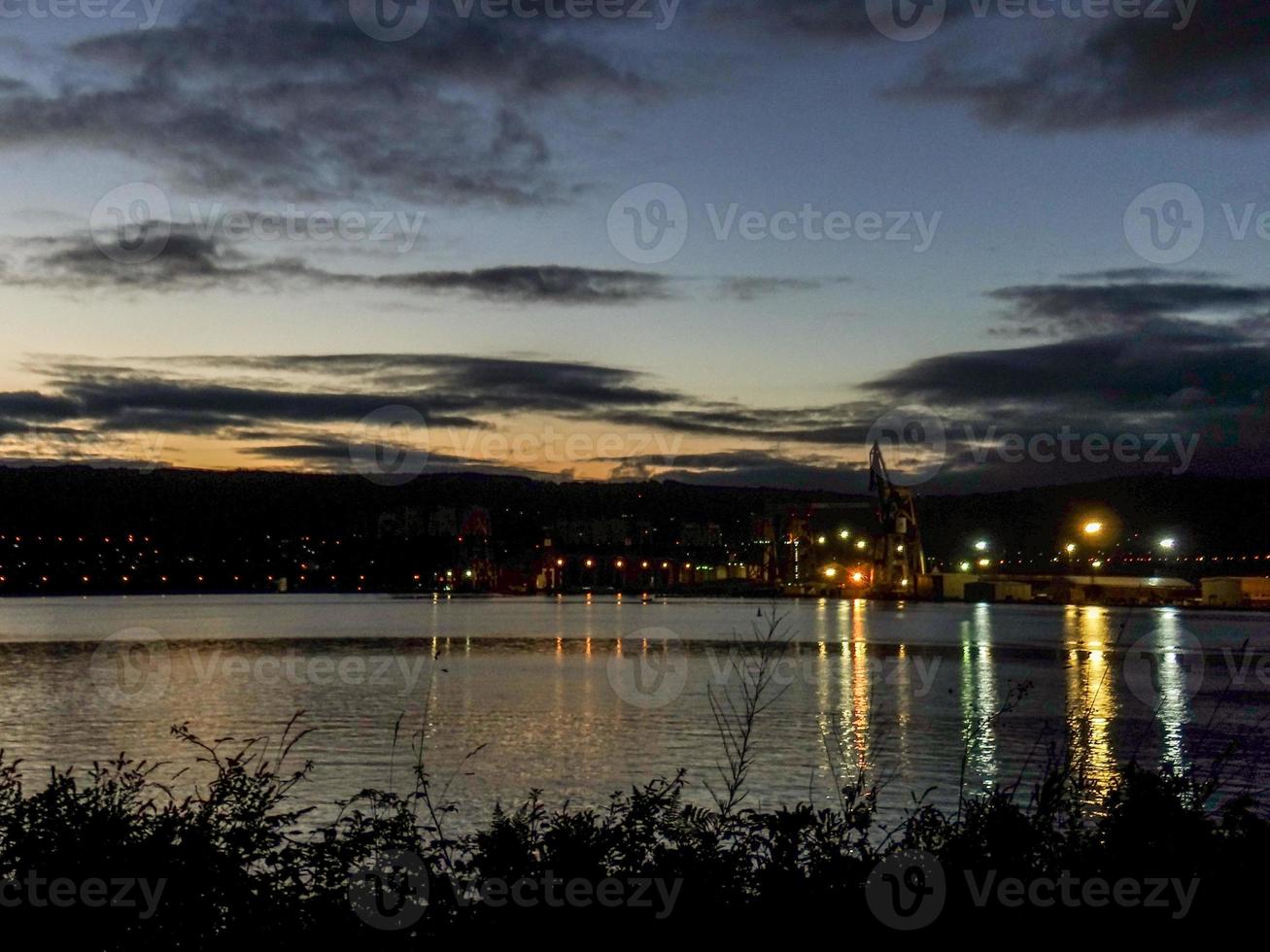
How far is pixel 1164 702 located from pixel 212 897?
32977mm

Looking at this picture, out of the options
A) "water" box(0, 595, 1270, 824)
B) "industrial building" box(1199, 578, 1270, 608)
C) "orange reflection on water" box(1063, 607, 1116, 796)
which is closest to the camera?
"orange reflection on water" box(1063, 607, 1116, 796)

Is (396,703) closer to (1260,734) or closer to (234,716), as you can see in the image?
(234,716)

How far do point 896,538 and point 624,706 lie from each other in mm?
129804

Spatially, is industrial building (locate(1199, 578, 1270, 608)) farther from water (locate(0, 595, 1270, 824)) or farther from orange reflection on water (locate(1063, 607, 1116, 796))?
water (locate(0, 595, 1270, 824))

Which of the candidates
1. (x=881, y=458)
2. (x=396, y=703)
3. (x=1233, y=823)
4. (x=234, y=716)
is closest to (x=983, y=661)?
(x=396, y=703)

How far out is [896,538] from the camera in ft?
520

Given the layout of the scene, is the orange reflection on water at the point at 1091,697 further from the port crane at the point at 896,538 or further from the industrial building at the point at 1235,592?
the port crane at the point at 896,538

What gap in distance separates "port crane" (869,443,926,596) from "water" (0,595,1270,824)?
76.5m

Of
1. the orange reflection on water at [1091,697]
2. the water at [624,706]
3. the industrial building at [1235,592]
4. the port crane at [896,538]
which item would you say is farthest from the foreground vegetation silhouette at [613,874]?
the port crane at [896,538]

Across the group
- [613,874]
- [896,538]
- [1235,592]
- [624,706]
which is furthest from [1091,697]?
[896,538]

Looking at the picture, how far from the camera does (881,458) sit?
502ft

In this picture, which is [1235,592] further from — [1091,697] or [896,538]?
[1091,697]

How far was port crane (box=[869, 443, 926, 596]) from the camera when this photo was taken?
505 ft

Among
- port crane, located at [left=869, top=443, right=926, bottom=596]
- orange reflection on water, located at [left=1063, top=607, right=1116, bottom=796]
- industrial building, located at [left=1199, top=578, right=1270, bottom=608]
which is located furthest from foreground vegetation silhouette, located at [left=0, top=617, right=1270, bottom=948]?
port crane, located at [left=869, top=443, right=926, bottom=596]
